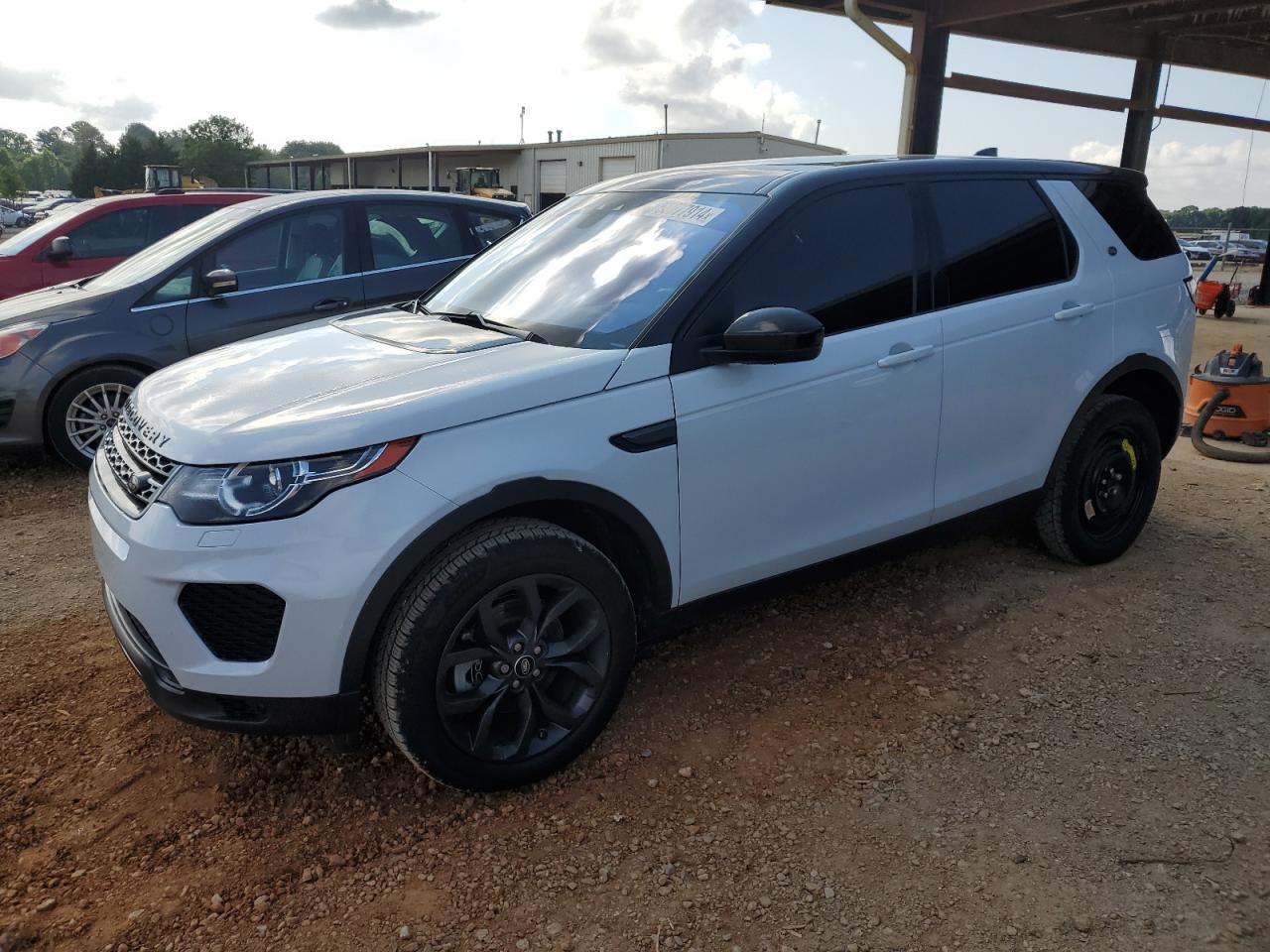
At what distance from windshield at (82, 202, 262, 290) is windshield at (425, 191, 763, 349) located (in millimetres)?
3184

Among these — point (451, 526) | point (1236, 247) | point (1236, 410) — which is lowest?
point (1236, 410)

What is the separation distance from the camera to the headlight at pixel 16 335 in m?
5.70

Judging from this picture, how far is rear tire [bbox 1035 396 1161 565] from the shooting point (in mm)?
4129

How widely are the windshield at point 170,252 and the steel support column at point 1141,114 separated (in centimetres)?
1061

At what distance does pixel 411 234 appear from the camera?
676 centimetres

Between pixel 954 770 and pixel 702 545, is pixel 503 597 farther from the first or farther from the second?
pixel 954 770

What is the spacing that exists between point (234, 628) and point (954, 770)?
216cm

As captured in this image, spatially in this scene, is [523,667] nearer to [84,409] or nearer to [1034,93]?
[84,409]

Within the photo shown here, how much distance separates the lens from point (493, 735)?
2756mm

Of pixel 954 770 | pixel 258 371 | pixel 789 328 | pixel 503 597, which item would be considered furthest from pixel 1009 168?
pixel 258 371

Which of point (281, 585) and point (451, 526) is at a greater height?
point (451, 526)

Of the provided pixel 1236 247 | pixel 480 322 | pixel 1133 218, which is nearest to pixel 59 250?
pixel 480 322

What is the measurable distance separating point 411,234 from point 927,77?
628cm

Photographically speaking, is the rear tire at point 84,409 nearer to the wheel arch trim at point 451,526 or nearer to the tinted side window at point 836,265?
the wheel arch trim at point 451,526
